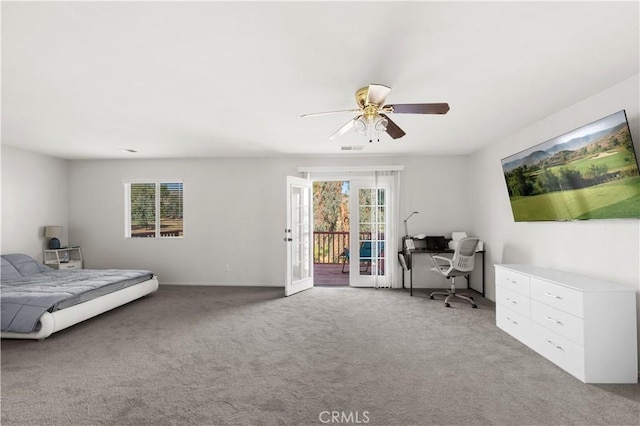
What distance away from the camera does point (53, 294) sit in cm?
362

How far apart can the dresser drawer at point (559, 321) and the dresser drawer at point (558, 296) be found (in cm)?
4

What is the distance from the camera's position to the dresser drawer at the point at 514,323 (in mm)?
3203

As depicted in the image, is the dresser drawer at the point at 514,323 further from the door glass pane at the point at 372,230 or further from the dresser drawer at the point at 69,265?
the dresser drawer at the point at 69,265

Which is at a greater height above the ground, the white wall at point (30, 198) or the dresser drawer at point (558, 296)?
the white wall at point (30, 198)

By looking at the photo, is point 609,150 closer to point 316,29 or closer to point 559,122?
point 559,122

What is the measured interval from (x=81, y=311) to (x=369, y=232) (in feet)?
14.6

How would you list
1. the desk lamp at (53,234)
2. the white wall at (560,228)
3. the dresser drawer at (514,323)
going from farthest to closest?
the desk lamp at (53,234), the dresser drawer at (514,323), the white wall at (560,228)

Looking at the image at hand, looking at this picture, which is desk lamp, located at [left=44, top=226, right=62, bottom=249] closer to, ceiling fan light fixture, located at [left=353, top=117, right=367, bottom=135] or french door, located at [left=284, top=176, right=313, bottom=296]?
french door, located at [left=284, top=176, right=313, bottom=296]

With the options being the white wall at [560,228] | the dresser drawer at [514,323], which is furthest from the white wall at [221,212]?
the dresser drawer at [514,323]

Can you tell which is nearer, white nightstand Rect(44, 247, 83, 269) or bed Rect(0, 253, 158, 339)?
bed Rect(0, 253, 158, 339)

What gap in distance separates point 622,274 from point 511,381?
134cm

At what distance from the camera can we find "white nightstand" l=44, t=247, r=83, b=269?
574 cm

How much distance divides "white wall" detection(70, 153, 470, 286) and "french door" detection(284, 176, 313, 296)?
0.44 metres

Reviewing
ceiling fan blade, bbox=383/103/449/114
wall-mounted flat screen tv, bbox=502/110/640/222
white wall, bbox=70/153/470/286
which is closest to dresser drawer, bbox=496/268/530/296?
wall-mounted flat screen tv, bbox=502/110/640/222
